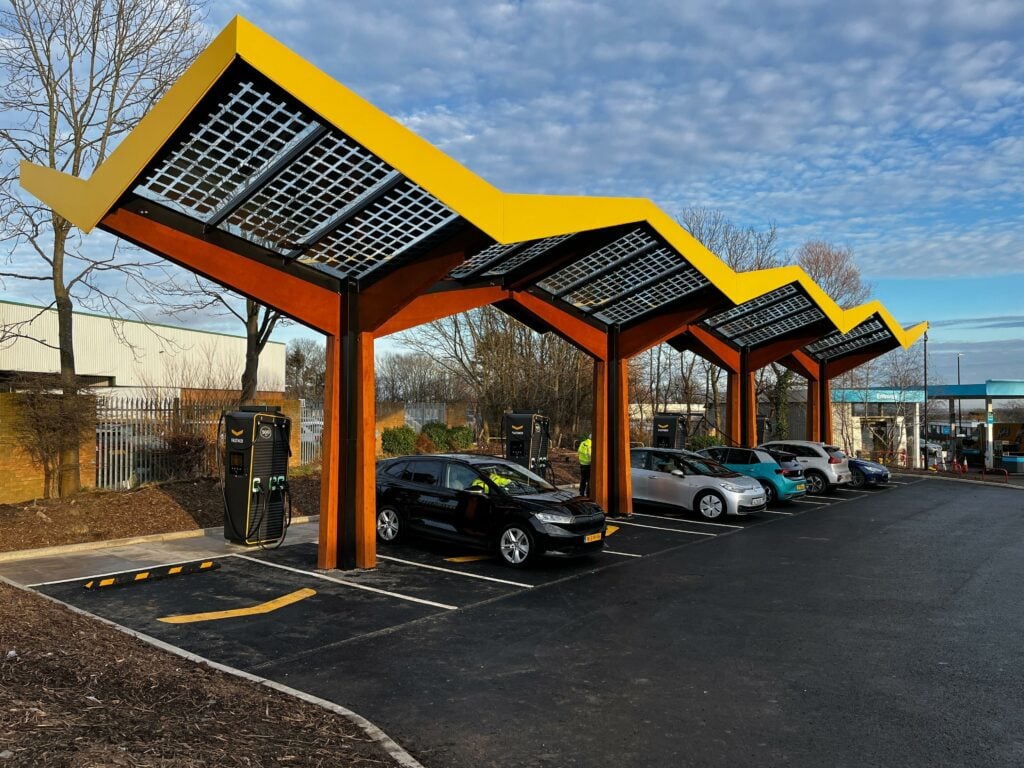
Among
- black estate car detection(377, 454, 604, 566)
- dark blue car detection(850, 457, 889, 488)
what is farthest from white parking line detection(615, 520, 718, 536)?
dark blue car detection(850, 457, 889, 488)

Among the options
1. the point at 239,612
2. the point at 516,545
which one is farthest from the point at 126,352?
the point at 239,612

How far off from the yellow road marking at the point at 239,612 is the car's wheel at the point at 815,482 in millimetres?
16778

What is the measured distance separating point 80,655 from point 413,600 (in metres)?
3.66

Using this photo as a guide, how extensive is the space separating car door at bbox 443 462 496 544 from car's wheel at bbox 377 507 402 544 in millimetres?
1217

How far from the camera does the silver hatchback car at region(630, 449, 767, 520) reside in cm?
1562

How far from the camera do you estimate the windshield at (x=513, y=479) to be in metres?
11.1

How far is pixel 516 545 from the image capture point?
10.4 m

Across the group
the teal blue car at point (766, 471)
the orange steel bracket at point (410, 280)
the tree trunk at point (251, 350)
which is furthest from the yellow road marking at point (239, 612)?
the teal blue car at point (766, 471)

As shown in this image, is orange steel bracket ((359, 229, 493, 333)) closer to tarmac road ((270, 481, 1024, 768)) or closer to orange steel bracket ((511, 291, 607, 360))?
orange steel bracket ((511, 291, 607, 360))

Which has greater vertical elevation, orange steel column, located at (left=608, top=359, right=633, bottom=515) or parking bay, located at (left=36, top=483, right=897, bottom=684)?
orange steel column, located at (left=608, top=359, right=633, bottom=515)

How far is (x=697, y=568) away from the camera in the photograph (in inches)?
425

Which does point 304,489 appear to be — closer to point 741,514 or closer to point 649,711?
point 741,514

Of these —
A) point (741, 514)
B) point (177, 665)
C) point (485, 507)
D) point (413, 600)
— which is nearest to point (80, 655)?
point (177, 665)

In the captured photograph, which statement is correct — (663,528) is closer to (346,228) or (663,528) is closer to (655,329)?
(655,329)
